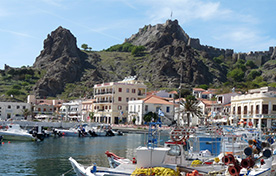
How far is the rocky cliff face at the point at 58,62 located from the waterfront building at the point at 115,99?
5409cm

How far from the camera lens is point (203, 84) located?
167 metres

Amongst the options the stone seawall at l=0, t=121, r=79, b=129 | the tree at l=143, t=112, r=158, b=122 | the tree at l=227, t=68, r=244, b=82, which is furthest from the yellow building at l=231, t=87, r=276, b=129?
the tree at l=227, t=68, r=244, b=82

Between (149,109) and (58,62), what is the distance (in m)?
96.0

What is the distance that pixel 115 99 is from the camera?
9950 centimetres

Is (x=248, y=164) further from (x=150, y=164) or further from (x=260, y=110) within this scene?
(x=260, y=110)

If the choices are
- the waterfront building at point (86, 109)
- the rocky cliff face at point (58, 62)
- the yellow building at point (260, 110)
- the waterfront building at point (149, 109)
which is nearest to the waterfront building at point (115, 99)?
the waterfront building at point (149, 109)

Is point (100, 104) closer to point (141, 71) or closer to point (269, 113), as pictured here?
point (269, 113)

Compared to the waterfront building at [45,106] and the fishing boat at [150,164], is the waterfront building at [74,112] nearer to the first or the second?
the waterfront building at [45,106]

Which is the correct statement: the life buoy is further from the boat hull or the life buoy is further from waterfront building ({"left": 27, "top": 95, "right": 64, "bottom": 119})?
waterfront building ({"left": 27, "top": 95, "right": 64, "bottom": 119})

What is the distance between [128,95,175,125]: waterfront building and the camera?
90375 mm

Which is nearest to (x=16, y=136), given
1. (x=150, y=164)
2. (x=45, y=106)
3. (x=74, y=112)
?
(x=150, y=164)

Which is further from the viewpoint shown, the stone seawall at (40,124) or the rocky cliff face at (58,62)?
the rocky cliff face at (58,62)

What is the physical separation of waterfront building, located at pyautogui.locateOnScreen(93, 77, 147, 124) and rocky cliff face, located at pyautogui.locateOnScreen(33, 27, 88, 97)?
2130 inches

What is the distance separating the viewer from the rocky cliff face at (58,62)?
502 ft
